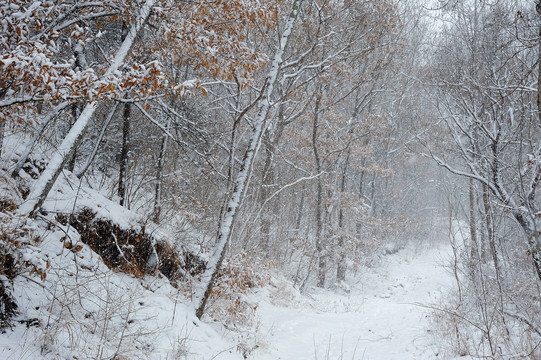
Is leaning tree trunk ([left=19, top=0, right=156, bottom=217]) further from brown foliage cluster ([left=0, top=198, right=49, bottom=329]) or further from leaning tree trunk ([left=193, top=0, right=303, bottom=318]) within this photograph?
leaning tree trunk ([left=193, top=0, right=303, bottom=318])

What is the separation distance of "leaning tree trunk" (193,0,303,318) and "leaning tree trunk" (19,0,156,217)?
229cm

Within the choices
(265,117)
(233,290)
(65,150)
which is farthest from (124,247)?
(265,117)

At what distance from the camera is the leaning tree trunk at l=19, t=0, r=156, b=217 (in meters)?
3.94

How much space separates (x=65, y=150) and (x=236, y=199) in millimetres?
2739

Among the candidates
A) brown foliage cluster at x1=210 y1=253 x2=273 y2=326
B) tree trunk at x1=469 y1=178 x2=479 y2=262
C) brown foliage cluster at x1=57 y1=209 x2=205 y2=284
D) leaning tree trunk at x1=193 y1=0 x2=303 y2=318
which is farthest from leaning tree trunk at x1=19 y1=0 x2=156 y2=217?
tree trunk at x1=469 y1=178 x2=479 y2=262

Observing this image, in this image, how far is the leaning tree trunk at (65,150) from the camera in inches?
155

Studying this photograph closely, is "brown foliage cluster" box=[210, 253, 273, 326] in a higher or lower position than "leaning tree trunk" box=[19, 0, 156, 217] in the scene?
lower

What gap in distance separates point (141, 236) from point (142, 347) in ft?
8.17

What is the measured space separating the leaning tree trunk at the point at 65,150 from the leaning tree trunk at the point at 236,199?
229 centimetres

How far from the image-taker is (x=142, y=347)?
12.9ft

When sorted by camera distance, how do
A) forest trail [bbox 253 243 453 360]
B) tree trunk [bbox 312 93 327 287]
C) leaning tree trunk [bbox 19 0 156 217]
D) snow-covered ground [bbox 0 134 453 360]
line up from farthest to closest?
1. tree trunk [bbox 312 93 327 287]
2. forest trail [bbox 253 243 453 360]
3. leaning tree trunk [bbox 19 0 156 217]
4. snow-covered ground [bbox 0 134 453 360]

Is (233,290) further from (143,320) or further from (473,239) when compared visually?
(473,239)

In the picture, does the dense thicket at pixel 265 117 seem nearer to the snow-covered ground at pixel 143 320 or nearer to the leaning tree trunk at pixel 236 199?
the leaning tree trunk at pixel 236 199

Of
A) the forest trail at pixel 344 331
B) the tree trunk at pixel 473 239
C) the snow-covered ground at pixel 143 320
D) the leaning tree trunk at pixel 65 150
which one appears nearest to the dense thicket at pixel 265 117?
the leaning tree trunk at pixel 65 150
